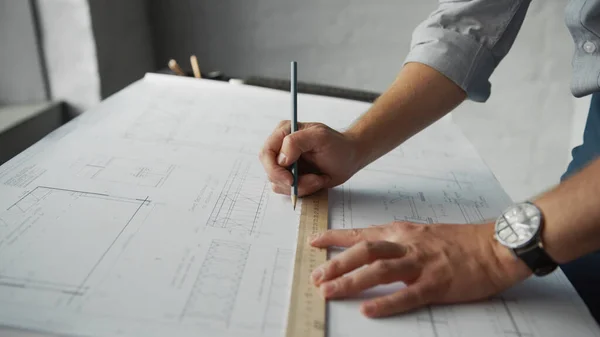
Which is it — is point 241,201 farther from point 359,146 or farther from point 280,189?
point 359,146

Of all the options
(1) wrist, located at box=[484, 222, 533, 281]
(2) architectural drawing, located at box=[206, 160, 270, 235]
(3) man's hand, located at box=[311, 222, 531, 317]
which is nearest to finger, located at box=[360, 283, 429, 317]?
(3) man's hand, located at box=[311, 222, 531, 317]

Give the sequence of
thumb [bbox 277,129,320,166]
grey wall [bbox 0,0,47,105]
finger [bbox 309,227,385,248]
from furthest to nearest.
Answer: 1. grey wall [bbox 0,0,47,105]
2. thumb [bbox 277,129,320,166]
3. finger [bbox 309,227,385,248]

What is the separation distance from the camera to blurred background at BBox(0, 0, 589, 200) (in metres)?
1.69

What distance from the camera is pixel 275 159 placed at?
0.78 metres

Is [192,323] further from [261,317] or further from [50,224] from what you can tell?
[50,224]

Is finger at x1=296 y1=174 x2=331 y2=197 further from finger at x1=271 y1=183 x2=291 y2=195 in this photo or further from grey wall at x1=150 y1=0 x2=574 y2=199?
grey wall at x1=150 y1=0 x2=574 y2=199

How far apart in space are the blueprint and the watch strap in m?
0.04

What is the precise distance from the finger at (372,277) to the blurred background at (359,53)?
119 centimetres

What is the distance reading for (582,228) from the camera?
546 mm

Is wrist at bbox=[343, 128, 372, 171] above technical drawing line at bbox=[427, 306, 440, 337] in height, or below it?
above

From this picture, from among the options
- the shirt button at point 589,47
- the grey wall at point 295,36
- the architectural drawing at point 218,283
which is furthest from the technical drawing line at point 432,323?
the grey wall at point 295,36

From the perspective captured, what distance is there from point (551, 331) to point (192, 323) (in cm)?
39

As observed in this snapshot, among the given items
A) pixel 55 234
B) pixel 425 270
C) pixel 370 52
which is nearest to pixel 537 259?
pixel 425 270

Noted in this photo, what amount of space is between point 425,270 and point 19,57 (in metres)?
1.31
